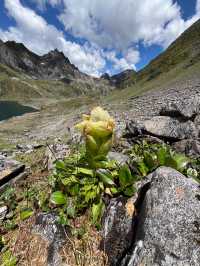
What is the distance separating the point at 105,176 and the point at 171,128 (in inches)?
223

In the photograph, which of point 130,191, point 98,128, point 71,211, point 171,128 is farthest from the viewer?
point 171,128

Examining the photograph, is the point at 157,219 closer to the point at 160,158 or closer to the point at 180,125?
the point at 160,158

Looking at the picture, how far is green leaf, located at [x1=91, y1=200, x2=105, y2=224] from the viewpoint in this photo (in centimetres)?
424

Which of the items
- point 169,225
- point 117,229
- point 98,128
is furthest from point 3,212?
point 169,225

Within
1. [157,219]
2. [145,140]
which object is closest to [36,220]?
[157,219]

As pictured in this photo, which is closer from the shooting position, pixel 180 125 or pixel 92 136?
pixel 92 136

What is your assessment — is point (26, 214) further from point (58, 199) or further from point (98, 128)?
point (98, 128)

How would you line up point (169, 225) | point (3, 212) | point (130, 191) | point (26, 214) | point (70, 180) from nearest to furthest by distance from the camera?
1. point (169, 225)
2. point (130, 191)
3. point (70, 180)
4. point (26, 214)
5. point (3, 212)

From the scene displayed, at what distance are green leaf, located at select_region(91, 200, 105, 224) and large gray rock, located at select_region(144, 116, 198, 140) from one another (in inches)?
211

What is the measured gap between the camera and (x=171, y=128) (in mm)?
9398

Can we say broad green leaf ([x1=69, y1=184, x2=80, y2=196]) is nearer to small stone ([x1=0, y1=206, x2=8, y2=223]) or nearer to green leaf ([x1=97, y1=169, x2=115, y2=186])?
green leaf ([x1=97, y1=169, x2=115, y2=186])

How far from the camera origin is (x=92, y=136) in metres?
4.04

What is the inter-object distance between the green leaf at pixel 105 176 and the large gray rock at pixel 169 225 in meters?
0.64

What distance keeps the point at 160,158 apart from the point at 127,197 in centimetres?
83
